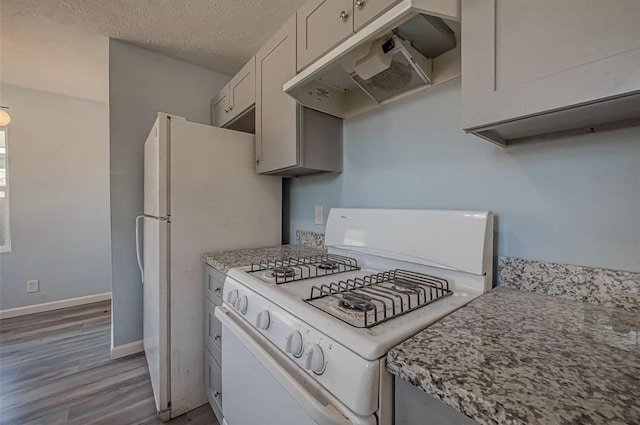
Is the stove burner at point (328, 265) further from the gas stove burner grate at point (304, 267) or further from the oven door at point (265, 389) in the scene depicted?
the oven door at point (265, 389)

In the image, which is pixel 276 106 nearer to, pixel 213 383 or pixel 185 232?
pixel 185 232

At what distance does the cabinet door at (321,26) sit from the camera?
110 cm

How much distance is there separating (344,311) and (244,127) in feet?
6.83

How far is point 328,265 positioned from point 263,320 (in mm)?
453

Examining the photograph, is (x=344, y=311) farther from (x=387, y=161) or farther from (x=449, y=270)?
(x=387, y=161)

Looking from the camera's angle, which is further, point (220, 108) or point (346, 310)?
point (220, 108)

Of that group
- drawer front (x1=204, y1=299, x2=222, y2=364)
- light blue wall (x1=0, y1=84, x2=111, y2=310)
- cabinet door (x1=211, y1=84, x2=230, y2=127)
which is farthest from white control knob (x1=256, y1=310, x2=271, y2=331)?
light blue wall (x1=0, y1=84, x2=111, y2=310)

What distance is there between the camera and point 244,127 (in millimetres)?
2391

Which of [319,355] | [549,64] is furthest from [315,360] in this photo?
[549,64]

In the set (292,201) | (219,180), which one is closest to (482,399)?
(219,180)

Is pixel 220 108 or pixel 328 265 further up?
pixel 220 108

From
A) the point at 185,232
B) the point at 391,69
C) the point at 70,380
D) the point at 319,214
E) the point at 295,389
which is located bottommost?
the point at 70,380

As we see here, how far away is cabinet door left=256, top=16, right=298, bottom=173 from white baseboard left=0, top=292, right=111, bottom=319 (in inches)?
122

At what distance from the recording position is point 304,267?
124 centimetres
